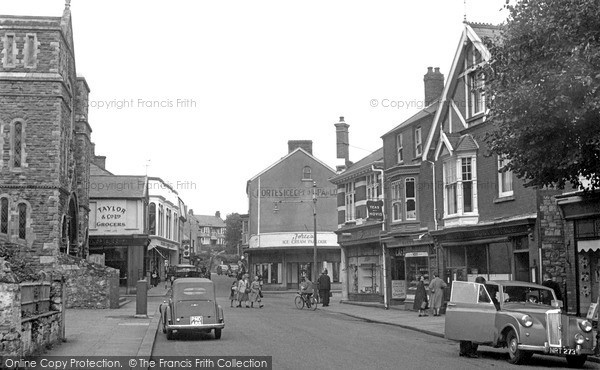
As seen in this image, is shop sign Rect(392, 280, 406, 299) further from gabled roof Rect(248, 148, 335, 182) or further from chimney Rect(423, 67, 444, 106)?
gabled roof Rect(248, 148, 335, 182)

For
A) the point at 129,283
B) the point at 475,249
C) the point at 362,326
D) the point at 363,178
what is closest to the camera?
the point at 362,326

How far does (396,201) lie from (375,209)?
1278mm

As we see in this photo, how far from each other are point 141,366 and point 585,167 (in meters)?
10.1

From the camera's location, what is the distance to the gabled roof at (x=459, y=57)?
2770 centimetres

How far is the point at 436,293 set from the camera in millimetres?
28875

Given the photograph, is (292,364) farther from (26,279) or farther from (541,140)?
(541,140)

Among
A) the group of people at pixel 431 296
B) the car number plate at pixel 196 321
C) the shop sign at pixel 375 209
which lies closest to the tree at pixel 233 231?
the shop sign at pixel 375 209

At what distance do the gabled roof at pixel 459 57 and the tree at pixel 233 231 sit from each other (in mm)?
80712

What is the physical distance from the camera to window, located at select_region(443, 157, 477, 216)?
28469 mm

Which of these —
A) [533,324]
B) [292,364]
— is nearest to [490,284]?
[533,324]

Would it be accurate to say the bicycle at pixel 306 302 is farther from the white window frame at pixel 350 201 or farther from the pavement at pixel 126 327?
the white window frame at pixel 350 201

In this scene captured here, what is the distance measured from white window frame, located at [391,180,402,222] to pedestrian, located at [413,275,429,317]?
13.7 feet

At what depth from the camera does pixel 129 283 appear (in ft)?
175

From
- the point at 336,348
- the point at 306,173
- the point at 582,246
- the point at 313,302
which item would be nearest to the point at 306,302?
the point at 313,302
